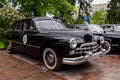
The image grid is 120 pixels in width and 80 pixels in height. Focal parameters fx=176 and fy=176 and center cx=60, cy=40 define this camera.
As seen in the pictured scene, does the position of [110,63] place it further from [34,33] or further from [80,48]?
[34,33]

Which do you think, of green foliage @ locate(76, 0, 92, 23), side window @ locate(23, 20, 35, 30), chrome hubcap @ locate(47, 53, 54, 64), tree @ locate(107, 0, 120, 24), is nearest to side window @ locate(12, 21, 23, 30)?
side window @ locate(23, 20, 35, 30)

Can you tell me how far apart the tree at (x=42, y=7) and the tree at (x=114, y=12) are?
46.9 ft

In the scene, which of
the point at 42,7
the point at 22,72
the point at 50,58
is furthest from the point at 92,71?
the point at 42,7

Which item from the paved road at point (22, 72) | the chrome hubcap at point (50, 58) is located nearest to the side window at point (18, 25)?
the paved road at point (22, 72)

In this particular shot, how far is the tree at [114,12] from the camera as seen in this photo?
2859 cm

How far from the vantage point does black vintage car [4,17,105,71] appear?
4.94m

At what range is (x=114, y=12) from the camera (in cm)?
2906

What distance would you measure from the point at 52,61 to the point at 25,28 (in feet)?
6.89

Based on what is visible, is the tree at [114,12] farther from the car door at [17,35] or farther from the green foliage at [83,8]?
the car door at [17,35]

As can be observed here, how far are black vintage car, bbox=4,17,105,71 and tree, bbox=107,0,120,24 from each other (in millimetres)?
23951

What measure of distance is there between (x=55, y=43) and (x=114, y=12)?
26018 millimetres

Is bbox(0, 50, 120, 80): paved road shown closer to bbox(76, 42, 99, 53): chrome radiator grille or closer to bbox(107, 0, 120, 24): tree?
bbox(76, 42, 99, 53): chrome radiator grille

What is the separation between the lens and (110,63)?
6.43m

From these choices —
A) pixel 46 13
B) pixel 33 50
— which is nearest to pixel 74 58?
pixel 33 50
